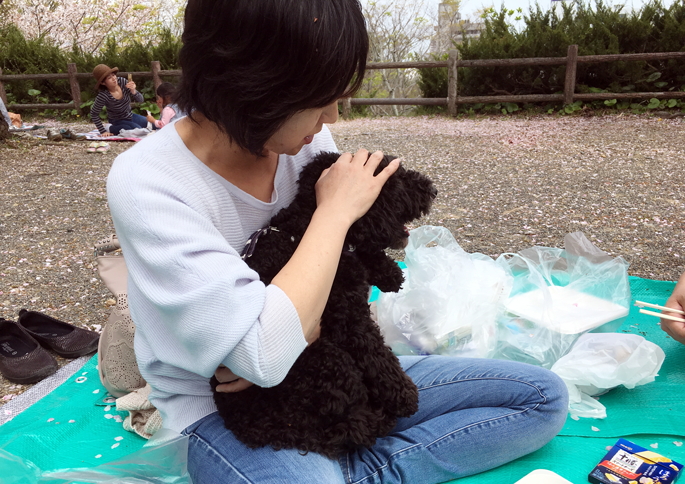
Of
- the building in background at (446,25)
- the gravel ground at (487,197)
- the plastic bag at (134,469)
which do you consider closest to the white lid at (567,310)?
the gravel ground at (487,197)

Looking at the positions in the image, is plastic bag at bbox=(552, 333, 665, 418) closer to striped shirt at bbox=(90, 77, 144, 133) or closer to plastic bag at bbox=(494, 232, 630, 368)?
plastic bag at bbox=(494, 232, 630, 368)

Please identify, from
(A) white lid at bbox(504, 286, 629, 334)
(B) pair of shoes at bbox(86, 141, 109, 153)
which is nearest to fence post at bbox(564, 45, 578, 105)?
(A) white lid at bbox(504, 286, 629, 334)

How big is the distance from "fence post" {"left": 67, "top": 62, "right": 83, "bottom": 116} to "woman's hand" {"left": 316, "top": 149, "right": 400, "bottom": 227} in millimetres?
12903

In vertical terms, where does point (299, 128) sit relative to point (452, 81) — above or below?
below

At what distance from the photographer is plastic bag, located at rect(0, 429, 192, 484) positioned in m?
1.35

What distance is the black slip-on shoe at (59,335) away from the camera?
8.40ft

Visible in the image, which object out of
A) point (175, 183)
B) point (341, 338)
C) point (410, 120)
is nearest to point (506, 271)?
point (341, 338)

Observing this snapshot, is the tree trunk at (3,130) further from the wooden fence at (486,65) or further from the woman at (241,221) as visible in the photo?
the woman at (241,221)

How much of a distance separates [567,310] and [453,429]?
115 centimetres

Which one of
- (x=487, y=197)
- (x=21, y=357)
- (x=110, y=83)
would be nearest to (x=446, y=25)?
(x=110, y=83)

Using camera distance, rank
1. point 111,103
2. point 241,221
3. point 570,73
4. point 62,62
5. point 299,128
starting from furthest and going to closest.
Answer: point 62,62 < point 570,73 < point 111,103 < point 241,221 < point 299,128

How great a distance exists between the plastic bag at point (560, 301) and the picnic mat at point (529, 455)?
0.98 feet

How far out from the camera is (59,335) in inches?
106

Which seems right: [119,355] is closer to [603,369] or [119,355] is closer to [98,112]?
[603,369]
